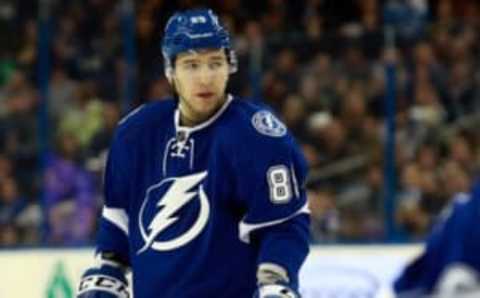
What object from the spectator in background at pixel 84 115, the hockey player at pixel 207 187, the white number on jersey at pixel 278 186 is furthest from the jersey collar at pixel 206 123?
the spectator in background at pixel 84 115

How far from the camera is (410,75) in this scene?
9.68 meters

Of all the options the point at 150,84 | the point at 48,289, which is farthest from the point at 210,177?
the point at 150,84

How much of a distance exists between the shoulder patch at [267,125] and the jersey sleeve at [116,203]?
39 centimetres

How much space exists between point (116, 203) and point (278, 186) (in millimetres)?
520

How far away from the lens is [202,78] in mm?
4434

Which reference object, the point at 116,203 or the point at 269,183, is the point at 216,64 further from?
the point at 116,203

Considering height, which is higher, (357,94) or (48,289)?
(357,94)

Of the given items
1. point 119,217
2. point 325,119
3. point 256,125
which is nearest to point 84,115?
point 325,119

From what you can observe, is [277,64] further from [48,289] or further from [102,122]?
[48,289]

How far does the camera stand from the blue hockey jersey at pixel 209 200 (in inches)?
175

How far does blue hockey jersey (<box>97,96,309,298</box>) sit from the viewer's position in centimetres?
444

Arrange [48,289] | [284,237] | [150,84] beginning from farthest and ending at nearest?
1. [150,84]
2. [48,289]
3. [284,237]

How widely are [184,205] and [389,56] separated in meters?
5.24

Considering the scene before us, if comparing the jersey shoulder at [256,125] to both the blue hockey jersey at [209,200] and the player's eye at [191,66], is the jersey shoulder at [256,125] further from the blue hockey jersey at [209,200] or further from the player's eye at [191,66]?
the player's eye at [191,66]
